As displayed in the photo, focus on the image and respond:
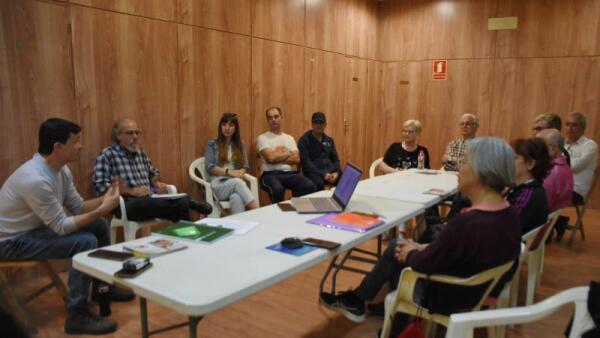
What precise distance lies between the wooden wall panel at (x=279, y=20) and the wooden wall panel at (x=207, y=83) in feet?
0.94

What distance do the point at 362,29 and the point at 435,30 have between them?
1.09m

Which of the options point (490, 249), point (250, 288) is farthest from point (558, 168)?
point (250, 288)

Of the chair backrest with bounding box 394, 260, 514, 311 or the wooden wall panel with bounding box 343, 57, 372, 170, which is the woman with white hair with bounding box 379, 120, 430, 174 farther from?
the chair backrest with bounding box 394, 260, 514, 311

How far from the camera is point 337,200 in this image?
2643mm

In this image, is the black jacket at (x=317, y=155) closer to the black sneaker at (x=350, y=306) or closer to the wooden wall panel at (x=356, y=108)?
the wooden wall panel at (x=356, y=108)

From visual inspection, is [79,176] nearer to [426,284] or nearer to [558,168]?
[426,284]

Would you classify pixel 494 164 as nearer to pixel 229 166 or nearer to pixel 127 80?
pixel 229 166

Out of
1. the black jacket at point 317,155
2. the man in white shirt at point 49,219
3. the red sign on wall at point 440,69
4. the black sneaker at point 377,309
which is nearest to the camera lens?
the man in white shirt at point 49,219

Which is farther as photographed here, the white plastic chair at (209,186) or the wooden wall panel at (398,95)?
the wooden wall panel at (398,95)

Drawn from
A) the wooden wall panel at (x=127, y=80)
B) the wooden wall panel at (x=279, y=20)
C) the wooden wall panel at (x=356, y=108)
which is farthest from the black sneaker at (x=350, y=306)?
the wooden wall panel at (x=356, y=108)

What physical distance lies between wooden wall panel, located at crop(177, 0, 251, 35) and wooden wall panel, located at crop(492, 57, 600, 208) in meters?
3.77

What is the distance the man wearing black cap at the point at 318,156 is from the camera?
4.66 metres

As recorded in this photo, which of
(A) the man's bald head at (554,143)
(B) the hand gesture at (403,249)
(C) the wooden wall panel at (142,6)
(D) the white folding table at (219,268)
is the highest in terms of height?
(C) the wooden wall panel at (142,6)

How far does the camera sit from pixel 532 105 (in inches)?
238
